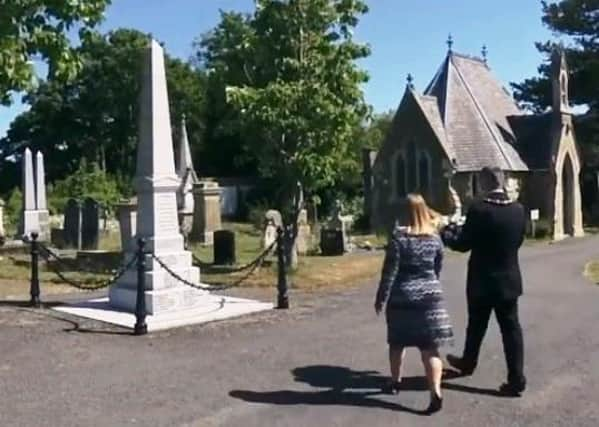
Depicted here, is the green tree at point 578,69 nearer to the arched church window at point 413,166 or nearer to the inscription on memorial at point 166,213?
the arched church window at point 413,166

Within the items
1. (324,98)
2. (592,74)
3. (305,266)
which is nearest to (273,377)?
(324,98)

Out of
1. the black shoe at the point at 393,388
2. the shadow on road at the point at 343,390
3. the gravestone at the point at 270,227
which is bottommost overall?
the shadow on road at the point at 343,390

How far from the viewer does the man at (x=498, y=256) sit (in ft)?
22.7

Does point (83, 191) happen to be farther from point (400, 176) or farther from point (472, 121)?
point (472, 121)

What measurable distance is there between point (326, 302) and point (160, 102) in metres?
4.24

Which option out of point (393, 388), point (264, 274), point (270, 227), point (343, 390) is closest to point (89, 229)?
point (270, 227)

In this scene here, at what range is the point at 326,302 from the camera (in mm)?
12984

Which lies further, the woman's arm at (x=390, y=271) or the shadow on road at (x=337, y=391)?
the shadow on road at (x=337, y=391)

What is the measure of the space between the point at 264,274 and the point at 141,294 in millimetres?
7002

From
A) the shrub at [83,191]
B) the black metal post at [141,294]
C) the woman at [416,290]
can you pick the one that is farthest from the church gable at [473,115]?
the woman at [416,290]

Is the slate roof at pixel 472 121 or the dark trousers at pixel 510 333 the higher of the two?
the slate roof at pixel 472 121

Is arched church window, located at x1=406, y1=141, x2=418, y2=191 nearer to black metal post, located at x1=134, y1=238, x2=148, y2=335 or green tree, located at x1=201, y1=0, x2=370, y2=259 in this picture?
green tree, located at x1=201, y1=0, x2=370, y2=259

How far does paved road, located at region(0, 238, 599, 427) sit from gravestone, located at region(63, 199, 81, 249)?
1212 cm

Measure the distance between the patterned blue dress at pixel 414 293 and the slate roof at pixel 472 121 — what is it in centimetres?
2628
